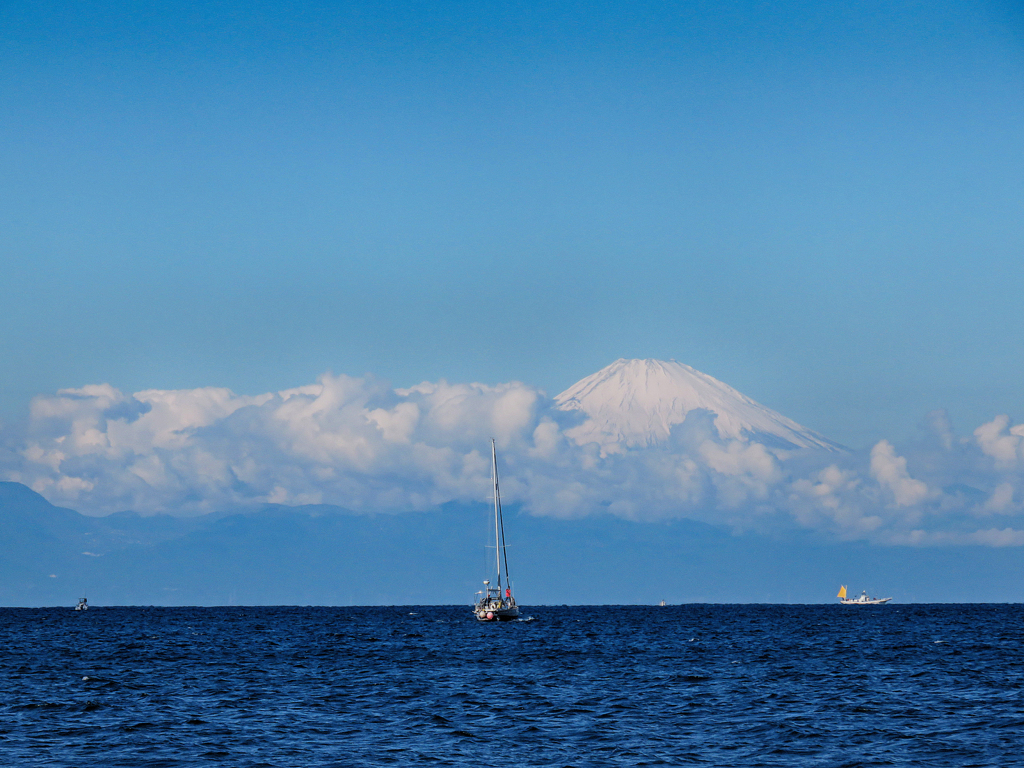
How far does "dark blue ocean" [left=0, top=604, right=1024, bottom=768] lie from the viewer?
40312 millimetres

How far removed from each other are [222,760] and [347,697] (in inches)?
714

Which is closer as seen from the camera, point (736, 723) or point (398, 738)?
point (398, 738)

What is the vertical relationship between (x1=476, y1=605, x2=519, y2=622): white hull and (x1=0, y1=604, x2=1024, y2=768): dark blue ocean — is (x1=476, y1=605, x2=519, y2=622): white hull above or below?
above

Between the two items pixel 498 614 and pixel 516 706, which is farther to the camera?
pixel 498 614

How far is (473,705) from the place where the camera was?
53938mm

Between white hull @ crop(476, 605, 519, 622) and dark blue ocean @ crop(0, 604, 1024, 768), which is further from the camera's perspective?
white hull @ crop(476, 605, 519, 622)

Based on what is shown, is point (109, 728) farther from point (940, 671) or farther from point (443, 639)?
point (443, 639)

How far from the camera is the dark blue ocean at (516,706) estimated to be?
132 ft

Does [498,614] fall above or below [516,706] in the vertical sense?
above

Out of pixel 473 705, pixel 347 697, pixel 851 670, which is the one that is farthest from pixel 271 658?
pixel 851 670

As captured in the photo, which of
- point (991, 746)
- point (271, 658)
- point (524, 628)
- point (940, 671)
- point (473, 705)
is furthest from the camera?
point (524, 628)

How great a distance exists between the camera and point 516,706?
53312 millimetres

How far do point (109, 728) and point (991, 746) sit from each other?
3519 cm

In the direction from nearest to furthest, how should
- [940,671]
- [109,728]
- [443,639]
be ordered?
[109,728]
[940,671]
[443,639]
